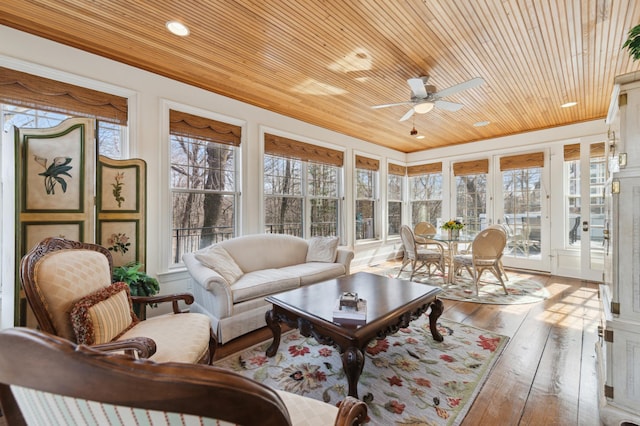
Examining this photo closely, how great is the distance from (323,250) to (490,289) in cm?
260

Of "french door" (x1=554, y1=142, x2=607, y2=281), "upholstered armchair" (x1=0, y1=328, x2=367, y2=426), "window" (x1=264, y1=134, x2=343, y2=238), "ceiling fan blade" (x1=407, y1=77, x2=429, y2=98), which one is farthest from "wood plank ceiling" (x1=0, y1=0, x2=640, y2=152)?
"upholstered armchair" (x1=0, y1=328, x2=367, y2=426)

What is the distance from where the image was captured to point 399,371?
6.66ft

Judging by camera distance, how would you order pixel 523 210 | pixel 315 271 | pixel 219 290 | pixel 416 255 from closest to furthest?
pixel 219 290 < pixel 315 271 < pixel 416 255 < pixel 523 210

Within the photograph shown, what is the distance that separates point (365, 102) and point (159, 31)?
2535 mm

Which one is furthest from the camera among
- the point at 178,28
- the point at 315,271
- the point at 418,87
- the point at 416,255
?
the point at 416,255

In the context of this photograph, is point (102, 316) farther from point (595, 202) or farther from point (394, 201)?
point (595, 202)

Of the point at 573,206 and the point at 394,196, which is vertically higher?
the point at 394,196

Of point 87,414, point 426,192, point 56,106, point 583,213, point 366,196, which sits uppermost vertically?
point 56,106

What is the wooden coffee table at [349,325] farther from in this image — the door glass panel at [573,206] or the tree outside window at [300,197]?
the door glass panel at [573,206]

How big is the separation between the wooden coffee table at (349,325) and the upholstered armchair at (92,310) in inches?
23.3

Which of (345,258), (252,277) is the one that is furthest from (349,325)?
(345,258)

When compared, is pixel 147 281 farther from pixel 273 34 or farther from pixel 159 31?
pixel 273 34

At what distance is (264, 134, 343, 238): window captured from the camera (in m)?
4.28

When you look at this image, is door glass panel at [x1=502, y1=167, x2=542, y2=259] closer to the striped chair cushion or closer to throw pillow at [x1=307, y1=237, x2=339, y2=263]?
throw pillow at [x1=307, y1=237, x2=339, y2=263]
